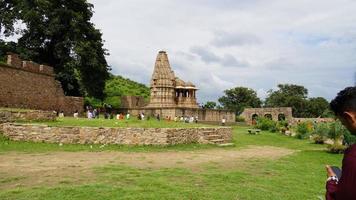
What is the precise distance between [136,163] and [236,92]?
2729 inches

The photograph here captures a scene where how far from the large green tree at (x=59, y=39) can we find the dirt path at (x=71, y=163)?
67.6 ft

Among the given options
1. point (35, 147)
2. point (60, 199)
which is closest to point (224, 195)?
point (60, 199)

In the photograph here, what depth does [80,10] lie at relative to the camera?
120 feet

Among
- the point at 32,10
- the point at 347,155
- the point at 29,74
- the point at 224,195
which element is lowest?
the point at 224,195

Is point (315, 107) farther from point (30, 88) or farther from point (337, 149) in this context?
point (30, 88)

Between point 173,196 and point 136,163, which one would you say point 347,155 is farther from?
point 136,163

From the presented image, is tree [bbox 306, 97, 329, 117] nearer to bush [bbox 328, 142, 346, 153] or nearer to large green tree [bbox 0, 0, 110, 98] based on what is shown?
large green tree [bbox 0, 0, 110, 98]

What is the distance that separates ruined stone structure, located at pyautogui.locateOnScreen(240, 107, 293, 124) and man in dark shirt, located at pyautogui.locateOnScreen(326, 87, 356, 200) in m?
52.0

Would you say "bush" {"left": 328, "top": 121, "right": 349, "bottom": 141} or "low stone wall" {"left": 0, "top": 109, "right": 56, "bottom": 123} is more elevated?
"low stone wall" {"left": 0, "top": 109, "right": 56, "bottom": 123}

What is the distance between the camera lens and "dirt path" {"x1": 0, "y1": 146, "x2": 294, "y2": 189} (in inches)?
343

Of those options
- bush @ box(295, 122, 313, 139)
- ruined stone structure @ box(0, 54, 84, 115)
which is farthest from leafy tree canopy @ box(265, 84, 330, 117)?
ruined stone structure @ box(0, 54, 84, 115)

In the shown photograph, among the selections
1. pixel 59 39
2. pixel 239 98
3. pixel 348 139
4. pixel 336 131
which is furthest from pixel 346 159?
pixel 239 98

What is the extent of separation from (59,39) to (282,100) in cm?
5139

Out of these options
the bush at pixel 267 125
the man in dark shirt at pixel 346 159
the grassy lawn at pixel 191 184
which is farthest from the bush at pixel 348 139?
the man in dark shirt at pixel 346 159
